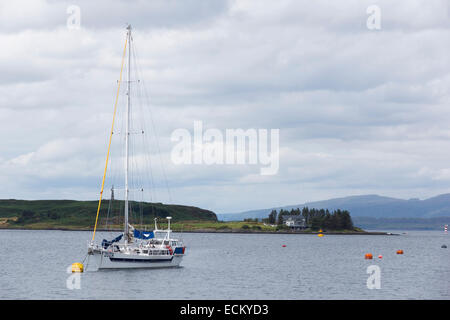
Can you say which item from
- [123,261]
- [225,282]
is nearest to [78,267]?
[123,261]

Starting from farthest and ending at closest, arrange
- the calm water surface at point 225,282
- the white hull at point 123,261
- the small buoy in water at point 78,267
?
the small buoy in water at point 78,267
the white hull at point 123,261
the calm water surface at point 225,282

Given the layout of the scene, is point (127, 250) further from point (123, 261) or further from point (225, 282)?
point (225, 282)

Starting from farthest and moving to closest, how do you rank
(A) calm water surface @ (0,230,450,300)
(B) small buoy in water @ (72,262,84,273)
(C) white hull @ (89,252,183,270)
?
(B) small buoy in water @ (72,262,84,273) → (C) white hull @ (89,252,183,270) → (A) calm water surface @ (0,230,450,300)

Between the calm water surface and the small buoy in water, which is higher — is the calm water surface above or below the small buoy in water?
below

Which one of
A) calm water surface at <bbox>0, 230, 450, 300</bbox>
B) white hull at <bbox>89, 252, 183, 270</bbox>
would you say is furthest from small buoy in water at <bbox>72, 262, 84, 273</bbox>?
white hull at <bbox>89, 252, 183, 270</bbox>

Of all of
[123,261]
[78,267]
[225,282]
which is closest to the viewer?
[225,282]

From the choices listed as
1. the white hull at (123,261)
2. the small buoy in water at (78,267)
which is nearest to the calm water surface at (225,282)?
the white hull at (123,261)

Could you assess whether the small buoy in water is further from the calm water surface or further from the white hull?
the white hull

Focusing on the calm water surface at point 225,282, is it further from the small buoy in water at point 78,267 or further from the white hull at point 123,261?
the small buoy in water at point 78,267

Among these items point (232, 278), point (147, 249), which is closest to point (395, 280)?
point (232, 278)

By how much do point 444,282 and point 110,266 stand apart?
4464 centimetres
